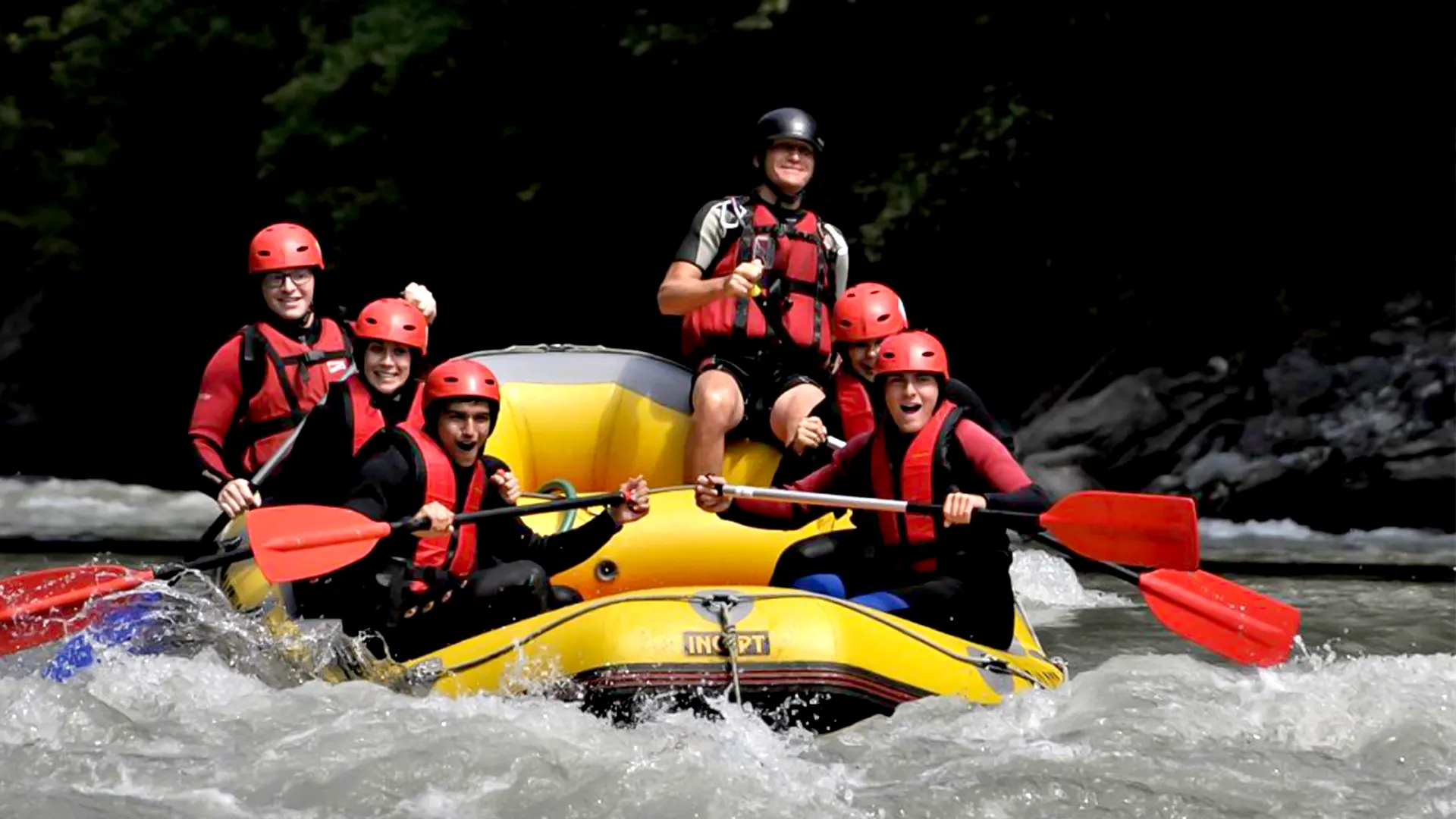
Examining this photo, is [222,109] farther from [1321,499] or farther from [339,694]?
[339,694]

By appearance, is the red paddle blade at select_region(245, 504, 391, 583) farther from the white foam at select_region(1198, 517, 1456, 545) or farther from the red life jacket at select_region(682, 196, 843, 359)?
the white foam at select_region(1198, 517, 1456, 545)

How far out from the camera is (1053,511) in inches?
240

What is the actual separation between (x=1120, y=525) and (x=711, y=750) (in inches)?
54.3

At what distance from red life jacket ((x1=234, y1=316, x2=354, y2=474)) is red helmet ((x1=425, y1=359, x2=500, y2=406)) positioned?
3.94ft

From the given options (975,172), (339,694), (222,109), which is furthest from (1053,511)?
(222,109)

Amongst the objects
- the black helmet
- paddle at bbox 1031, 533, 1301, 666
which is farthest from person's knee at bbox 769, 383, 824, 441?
paddle at bbox 1031, 533, 1301, 666

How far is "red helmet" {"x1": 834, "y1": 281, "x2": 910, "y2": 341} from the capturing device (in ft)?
22.0

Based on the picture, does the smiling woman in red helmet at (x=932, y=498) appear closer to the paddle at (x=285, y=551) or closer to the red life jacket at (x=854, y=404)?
the red life jacket at (x=854, y=404)

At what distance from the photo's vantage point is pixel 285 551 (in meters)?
5.97

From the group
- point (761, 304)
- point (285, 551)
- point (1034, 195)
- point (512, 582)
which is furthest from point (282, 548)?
point (1034, 195)

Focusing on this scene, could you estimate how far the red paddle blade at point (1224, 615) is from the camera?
6.23 metres

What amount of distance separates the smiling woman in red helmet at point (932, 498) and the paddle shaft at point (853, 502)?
0.17ft

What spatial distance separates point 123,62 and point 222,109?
2.76ft

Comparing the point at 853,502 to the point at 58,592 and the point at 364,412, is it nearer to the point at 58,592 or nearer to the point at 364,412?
the point at 364,412
